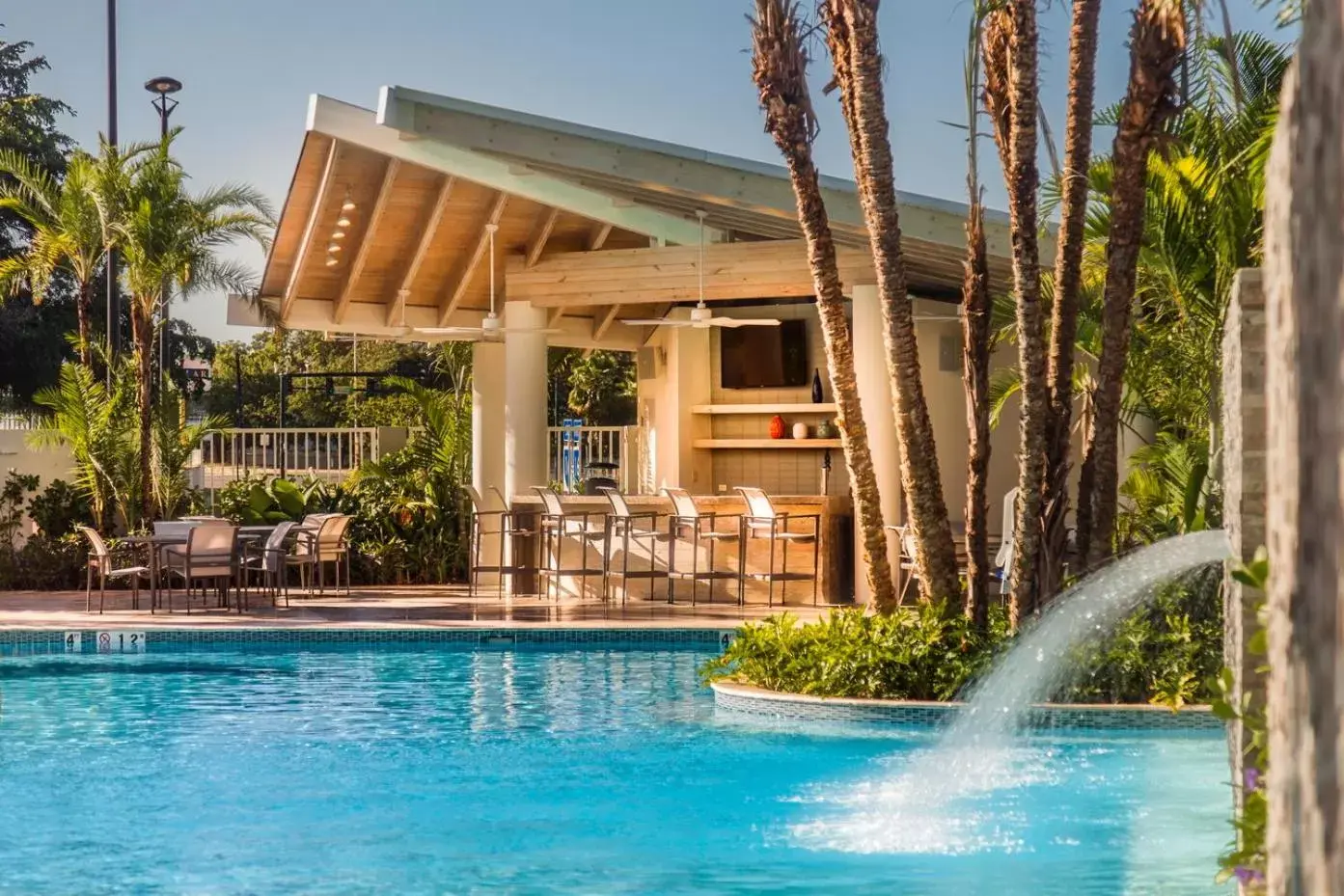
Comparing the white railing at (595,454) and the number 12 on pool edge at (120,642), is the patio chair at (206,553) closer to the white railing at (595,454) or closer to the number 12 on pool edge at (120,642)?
A: the number 12 on pool edge at (120,642)

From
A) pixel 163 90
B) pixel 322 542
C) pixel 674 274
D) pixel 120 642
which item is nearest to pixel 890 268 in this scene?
pixel 674 274

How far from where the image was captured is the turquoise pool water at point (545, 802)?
637 cm

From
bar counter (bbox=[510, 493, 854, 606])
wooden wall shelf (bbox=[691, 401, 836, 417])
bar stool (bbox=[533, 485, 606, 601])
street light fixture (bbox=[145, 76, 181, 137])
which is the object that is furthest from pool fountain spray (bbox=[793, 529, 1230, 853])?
street light fixture (bbox=[145, 76, 181, 137])

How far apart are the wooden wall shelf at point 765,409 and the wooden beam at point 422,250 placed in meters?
3.46

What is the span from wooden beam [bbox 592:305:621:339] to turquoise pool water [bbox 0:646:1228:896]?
28.2 feet

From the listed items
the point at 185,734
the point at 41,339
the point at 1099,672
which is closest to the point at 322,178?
the point at 185,734

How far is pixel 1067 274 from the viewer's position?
9.26 metres

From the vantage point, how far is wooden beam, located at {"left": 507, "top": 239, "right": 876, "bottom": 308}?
1471 cm

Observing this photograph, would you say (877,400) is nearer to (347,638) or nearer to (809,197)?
(347,638)

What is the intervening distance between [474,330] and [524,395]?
149 cm

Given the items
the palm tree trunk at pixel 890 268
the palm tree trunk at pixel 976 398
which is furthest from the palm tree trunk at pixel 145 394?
the palm tree trunk at pixel 976 398

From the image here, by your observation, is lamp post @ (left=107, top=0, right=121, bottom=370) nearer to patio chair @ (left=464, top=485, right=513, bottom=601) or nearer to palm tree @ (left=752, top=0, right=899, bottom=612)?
patio chair @ (left=464, top=485, right=513, bottom=601)

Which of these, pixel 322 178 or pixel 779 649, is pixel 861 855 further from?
pixel 322 178

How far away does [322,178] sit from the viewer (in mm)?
15352
